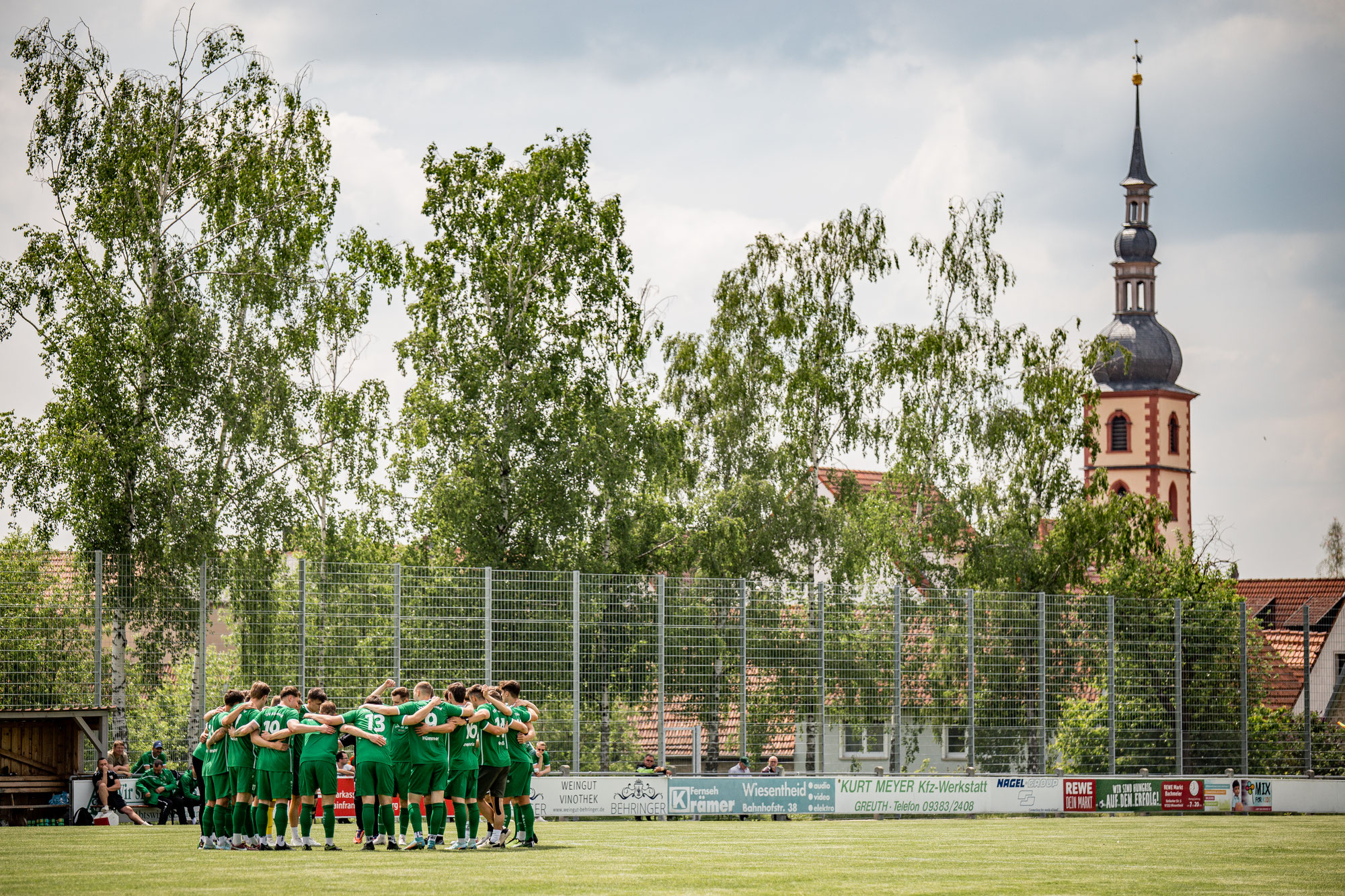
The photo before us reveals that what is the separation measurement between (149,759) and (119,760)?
433 mm

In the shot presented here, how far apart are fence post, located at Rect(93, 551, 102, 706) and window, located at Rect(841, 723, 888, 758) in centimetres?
1313

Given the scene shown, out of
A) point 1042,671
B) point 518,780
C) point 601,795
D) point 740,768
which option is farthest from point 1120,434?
point 518,780

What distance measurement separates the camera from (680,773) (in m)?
27.2

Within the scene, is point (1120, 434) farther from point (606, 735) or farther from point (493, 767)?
point (493, 767)

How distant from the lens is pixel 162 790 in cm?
2398

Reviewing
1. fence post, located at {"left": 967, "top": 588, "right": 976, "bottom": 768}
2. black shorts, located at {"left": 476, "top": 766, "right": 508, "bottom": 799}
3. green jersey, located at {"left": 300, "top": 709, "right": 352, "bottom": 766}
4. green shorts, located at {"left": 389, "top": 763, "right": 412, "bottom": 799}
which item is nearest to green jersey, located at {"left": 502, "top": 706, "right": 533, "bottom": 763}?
black shorts, located at {"left": 476, "top": 766, "right": 508, "bottom": 799}

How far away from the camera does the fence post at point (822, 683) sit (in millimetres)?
28656

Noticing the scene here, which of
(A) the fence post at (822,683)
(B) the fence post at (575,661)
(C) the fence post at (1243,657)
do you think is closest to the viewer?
(B) the fence post at (575,661)

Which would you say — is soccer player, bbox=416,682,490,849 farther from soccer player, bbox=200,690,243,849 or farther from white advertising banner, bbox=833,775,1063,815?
white advertising banner, bbox=833,775,1063,815

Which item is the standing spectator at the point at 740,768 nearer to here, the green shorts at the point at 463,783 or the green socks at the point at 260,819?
the green shorts at the point at 463,783

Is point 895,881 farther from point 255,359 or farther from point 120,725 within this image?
point 255,359

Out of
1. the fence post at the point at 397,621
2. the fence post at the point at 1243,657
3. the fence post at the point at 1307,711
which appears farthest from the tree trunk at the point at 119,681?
the fence post at the point at 1307,711

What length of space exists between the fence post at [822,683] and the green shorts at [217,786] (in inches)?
556

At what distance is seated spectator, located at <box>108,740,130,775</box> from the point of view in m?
23.8
